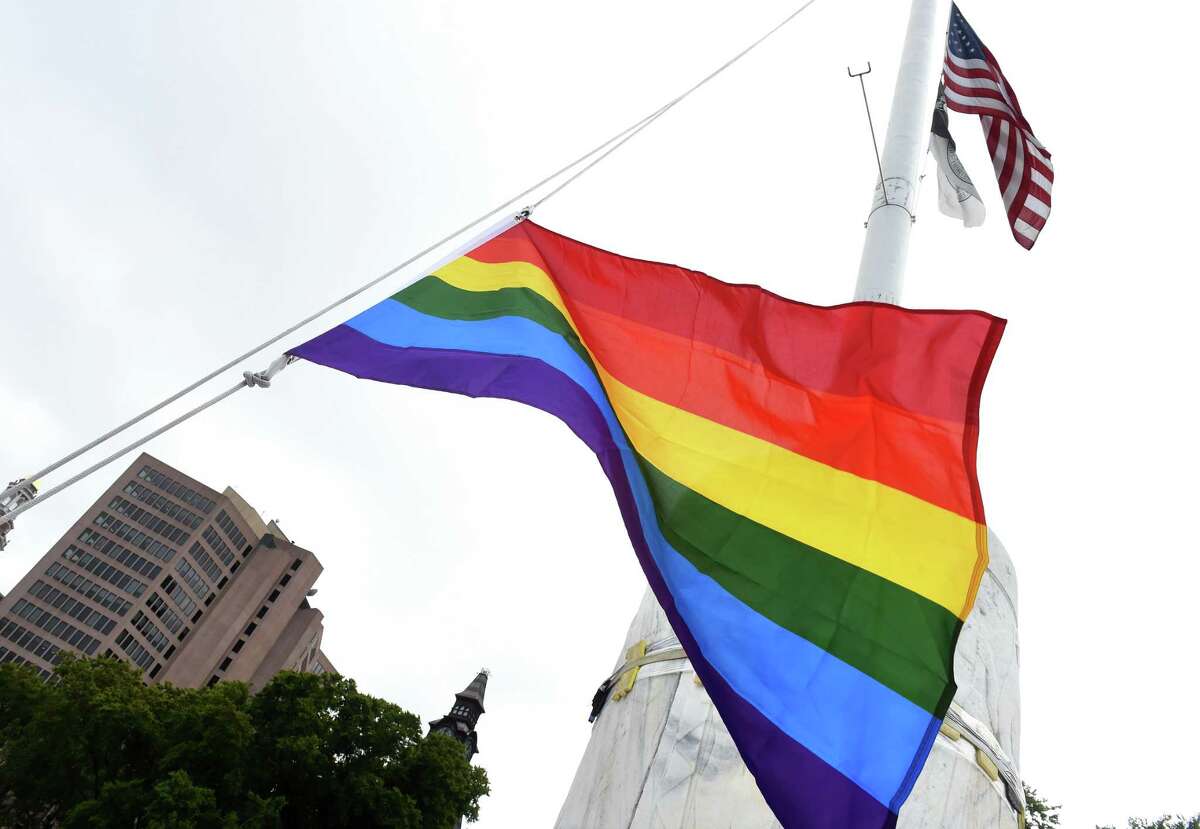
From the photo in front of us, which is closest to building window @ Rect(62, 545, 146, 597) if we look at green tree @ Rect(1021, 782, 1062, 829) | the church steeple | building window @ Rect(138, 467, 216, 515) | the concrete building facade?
the concrete building facade

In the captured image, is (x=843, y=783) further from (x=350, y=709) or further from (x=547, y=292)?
(x=350, y=709)

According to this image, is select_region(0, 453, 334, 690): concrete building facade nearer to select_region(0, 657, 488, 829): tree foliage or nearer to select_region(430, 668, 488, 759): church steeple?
select_region(430, 668, 488, 759): church steeple

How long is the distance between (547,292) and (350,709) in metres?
21.8

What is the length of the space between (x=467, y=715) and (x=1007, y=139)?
6824cm

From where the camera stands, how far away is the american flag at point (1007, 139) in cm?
977

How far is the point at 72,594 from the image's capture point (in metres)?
77.4

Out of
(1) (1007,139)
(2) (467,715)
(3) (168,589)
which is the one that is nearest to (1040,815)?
(1) (1007,139)

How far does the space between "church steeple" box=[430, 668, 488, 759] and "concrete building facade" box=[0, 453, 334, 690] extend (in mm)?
17656

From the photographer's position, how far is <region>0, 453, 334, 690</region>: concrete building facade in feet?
250

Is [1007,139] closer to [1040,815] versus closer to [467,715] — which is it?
[1040,815]

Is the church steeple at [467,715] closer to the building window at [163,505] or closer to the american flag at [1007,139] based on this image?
the building window at [163,505]

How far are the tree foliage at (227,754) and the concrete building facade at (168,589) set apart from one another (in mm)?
54454

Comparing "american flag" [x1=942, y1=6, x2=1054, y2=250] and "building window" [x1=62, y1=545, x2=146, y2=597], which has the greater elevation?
"building window" [x1=62, y1=545, x2=146, y2=597]

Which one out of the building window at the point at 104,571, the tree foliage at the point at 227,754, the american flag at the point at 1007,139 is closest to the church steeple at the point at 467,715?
the building window at the point at 104,571
